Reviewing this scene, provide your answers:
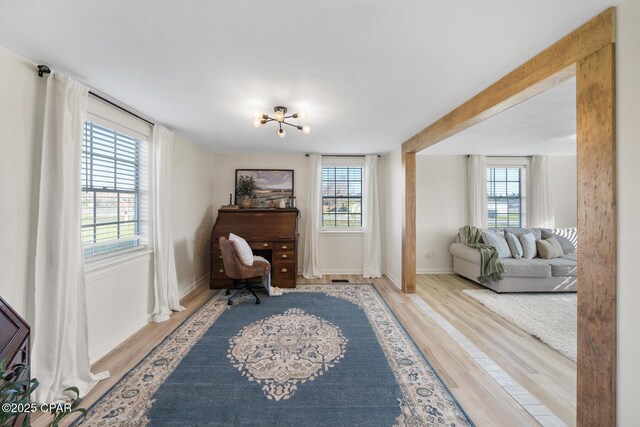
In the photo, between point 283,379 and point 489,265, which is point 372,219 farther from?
point 283,379

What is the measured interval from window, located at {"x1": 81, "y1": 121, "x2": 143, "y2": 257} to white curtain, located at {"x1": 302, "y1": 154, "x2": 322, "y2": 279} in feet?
8.81

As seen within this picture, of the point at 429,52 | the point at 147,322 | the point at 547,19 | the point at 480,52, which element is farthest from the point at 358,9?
the point at 147,322

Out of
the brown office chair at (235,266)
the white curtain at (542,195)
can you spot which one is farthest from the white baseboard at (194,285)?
the white curtain at (542,195)

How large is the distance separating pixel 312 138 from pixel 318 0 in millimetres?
2577

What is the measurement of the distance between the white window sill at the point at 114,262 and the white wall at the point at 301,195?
2.10 meters

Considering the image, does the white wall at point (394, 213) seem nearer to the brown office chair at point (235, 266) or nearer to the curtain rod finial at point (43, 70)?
the brown office chair at point (235, 266)

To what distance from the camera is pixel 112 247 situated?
2.69 m

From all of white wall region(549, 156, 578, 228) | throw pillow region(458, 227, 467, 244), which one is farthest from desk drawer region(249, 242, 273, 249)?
white wall region(549, 156, 578, 228)

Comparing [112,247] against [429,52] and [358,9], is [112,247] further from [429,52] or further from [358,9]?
[429,52]

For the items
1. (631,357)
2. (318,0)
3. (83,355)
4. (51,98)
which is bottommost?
(83,355)

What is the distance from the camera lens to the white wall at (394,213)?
4.30 m

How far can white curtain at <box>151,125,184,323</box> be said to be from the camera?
3086 mm

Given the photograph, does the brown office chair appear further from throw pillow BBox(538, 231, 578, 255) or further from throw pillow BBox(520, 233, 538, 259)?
throw pillow BBox(538, 231, 578, 255)

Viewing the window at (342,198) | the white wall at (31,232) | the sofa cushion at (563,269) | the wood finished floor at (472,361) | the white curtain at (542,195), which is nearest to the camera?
the white wall at (31,232)
